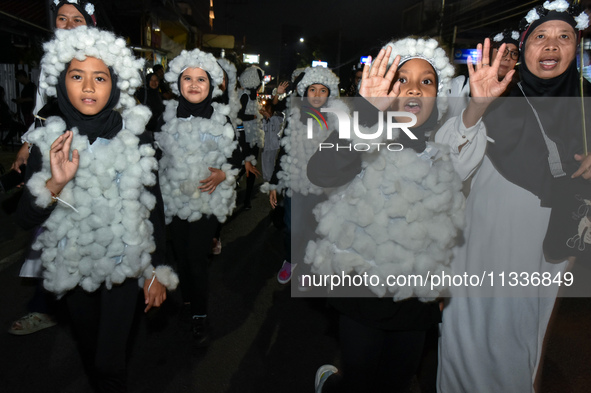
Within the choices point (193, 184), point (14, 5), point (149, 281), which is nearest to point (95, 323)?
point (149, 281)

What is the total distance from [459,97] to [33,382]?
12.3ft

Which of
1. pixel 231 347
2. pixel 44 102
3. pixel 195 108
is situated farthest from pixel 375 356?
pixel 44 102

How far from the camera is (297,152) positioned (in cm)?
505

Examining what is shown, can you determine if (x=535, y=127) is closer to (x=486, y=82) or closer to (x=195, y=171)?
(x=486, y=82)

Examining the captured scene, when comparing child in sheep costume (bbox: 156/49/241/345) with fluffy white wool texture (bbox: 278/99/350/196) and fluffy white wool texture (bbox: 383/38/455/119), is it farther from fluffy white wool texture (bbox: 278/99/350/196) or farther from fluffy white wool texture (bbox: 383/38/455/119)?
fluffy white wool texture (bbox: 383/38/455/119)

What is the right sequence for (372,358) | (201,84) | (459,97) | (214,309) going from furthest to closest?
(214,309) → (201,84) → (459,97) → (372,358)

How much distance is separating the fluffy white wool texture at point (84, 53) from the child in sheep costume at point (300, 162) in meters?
2.57

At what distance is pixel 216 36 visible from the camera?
44188 millimetres

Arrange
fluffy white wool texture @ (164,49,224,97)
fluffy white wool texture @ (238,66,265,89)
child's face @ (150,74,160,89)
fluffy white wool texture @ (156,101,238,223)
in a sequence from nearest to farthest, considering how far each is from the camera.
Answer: fluffy white wool texture @ (156,101,238,223) → fluffy white wool texture @ (164,49,224,97) → fluffy white wool texture @ (238,66,265,89) → child's face @ (150,74,160,89)

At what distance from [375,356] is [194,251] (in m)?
1.88

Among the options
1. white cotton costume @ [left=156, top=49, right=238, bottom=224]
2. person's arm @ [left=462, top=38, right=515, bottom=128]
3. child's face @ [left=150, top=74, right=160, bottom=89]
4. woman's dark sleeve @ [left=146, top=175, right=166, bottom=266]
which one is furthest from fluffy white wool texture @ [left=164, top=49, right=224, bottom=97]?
child's face @ [left=150, top=74, right=160, bottom=89]

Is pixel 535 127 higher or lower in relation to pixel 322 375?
higher

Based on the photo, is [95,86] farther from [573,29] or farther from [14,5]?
[14,5]

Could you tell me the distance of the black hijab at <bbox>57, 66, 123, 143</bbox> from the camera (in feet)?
7.76
